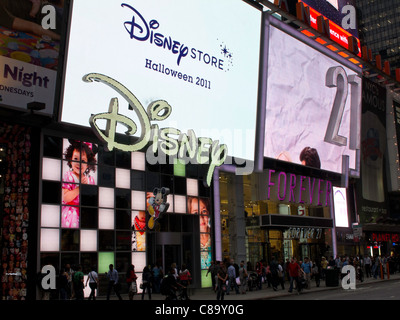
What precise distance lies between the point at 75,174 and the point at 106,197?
7.67 feet

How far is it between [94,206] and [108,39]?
8.81 m

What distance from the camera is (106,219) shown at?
27.7 meters

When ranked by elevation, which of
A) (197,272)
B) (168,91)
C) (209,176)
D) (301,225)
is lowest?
(197,272)

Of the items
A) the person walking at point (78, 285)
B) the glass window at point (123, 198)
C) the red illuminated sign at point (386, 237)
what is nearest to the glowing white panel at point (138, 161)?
the glass window at point (123, 198)

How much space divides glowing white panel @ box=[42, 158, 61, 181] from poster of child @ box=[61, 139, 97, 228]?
0.37 metres

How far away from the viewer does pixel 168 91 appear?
97.3ft

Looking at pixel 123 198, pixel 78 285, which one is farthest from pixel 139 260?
pixel 78 285

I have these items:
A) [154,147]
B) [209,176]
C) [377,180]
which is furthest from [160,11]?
[377,180]

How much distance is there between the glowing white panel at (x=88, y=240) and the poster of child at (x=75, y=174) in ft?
2.32

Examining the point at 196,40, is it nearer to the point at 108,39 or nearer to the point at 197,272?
the point at 108,39

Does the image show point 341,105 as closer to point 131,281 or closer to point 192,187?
point 192,187

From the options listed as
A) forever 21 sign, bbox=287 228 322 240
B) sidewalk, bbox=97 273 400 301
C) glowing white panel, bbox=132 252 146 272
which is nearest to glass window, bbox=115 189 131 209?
glowing white panel, bbox=132 252 146 272

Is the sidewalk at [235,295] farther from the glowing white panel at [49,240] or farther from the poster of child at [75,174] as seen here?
the poster of child at [75,174]

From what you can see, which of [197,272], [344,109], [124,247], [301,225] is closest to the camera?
[124,247]
